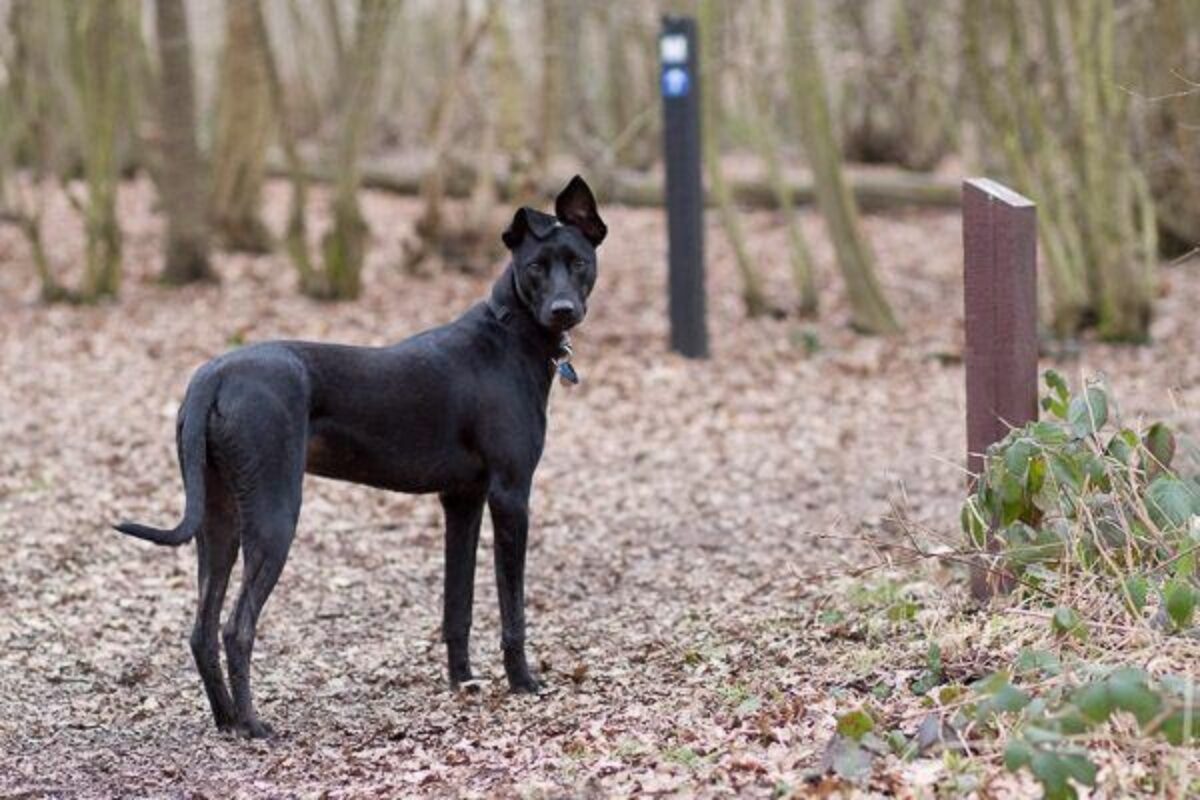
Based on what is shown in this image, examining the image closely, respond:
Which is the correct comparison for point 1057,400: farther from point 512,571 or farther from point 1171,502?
point 512,571

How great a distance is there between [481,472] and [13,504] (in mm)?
3894

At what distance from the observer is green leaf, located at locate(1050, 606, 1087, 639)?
522 cm

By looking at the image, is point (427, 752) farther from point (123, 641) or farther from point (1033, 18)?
point (1033, 18)

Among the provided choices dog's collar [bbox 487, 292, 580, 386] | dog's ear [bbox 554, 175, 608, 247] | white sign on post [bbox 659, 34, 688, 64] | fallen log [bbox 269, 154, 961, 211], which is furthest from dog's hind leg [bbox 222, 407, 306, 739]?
fallen log [bbox 269, 154, 961, 211]

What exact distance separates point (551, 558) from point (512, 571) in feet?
7.84

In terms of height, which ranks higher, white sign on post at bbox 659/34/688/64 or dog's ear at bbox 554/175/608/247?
white sign on post at bbox 659/34/688/64

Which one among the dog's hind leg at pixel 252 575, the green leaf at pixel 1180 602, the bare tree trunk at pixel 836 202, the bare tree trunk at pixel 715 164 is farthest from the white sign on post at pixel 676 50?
the green leaf at pixel 1180 602

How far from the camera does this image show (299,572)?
8.45m

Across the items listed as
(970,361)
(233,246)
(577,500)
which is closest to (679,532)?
(577,500)

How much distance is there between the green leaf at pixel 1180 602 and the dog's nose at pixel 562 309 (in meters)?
2.24

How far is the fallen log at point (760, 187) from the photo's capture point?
19.9 m

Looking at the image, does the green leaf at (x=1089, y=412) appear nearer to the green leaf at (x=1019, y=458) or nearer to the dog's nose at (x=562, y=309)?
the green leaf at (x=1019, y=458)

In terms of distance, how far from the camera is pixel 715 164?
47.8ft

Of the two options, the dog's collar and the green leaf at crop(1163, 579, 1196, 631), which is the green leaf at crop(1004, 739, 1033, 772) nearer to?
the green leaf at crop(1163, 579, 1196, 631)
